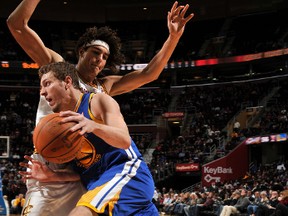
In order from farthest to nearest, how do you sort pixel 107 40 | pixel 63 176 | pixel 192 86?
pixel 192 86
pixel 107 40
pixel 63 176

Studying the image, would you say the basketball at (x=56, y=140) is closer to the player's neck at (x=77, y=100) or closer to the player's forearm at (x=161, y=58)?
the player's neck at (x=77, y=100)

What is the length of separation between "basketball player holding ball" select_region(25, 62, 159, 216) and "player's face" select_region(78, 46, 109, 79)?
56 cm

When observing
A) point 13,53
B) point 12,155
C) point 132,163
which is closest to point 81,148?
point 132,163

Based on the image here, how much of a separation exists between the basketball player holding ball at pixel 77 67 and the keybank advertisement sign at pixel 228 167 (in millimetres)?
17708

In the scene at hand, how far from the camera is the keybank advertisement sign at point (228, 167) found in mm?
21219

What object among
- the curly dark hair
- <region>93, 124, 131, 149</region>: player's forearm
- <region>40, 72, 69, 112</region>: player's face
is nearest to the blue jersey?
<region>40, 72, 69, 112</region>: player's face

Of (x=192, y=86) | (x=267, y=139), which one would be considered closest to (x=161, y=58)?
(x=267, y=139)

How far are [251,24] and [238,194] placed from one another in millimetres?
18729

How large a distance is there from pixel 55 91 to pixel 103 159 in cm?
48

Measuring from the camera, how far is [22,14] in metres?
3.13

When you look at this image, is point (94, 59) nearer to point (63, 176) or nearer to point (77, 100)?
point (77, 100)

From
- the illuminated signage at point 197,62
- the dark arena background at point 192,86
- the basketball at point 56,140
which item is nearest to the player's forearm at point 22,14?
the basketball at point 56,140

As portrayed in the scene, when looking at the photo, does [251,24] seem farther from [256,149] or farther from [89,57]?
[89,57]

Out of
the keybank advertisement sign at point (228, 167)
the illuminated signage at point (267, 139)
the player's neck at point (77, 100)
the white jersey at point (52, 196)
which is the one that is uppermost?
the player's neck at point (77, 100)
